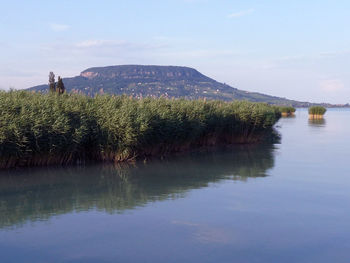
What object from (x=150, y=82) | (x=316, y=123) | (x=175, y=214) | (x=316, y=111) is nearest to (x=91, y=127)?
(x=175, y=214)

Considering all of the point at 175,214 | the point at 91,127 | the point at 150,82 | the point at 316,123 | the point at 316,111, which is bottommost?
the point at 175,214

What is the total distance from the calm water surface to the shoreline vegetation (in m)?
0.76

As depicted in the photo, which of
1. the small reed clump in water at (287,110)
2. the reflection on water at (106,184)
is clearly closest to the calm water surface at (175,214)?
the reflection on water at (106,184)

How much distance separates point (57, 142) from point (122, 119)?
102 inches

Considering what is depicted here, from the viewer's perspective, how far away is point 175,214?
928cm

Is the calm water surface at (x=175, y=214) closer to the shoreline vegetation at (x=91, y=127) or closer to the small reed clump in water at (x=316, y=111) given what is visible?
the shoreline vegetation at (x=91, y=127)

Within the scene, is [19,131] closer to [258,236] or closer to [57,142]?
[57,142]

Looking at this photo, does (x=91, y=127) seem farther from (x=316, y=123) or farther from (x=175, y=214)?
(x=316, y=123)

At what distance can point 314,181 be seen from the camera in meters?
13.3

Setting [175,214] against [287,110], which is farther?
[287,110]

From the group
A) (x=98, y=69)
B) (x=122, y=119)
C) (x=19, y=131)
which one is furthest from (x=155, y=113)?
(x=98, y=69)

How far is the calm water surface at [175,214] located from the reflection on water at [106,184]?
29 mm

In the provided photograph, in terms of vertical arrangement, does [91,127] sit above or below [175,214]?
above

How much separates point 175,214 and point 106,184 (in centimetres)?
410
